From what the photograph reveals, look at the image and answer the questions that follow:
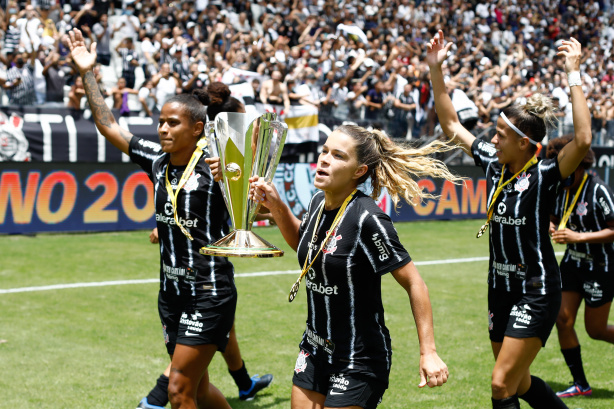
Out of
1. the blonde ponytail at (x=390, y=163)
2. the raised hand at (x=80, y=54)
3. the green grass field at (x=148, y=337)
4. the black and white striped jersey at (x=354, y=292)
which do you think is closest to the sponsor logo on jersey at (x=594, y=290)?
the green grass field at (x=148, y=337)

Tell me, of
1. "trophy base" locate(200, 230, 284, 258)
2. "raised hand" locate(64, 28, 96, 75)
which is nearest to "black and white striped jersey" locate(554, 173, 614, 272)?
"trophy base" locate(200, 230, 284, 258)

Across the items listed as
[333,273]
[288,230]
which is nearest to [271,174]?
[288,230]

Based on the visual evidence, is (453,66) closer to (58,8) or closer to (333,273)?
(58,8)

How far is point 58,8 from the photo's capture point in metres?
18.8

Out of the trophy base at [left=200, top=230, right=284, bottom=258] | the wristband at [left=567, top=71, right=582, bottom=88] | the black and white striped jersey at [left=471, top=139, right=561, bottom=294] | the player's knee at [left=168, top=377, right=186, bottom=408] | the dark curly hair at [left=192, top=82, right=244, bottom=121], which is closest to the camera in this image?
the trophy base at [left=200, top=230, right=284, bottom=258]

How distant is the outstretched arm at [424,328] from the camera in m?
3.47

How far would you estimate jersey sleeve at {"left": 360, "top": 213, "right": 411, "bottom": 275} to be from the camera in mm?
3748

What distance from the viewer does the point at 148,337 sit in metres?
8.06

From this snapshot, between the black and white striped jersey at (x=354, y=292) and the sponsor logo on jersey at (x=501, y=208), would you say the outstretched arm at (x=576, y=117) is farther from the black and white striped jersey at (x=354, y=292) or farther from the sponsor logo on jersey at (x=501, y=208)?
the black and white striped jersey at (x=354, y=292)

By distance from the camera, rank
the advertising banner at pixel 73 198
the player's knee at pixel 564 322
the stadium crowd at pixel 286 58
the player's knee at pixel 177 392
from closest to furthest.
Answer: the player's knee at pixel 177 392
the player's knee at pixel 564 322
the advertising banner at pixel 73 198
the stadium crowd at pixel 286 58

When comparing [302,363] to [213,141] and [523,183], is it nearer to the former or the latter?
[213,141]

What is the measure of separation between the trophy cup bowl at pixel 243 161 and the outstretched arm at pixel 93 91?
1637 millimetres

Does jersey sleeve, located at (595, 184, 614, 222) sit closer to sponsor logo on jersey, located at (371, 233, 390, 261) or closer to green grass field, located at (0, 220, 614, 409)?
green grass field, located at (0, 220, 614, 409)

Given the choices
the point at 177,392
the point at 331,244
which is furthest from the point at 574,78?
the point at 177,392
